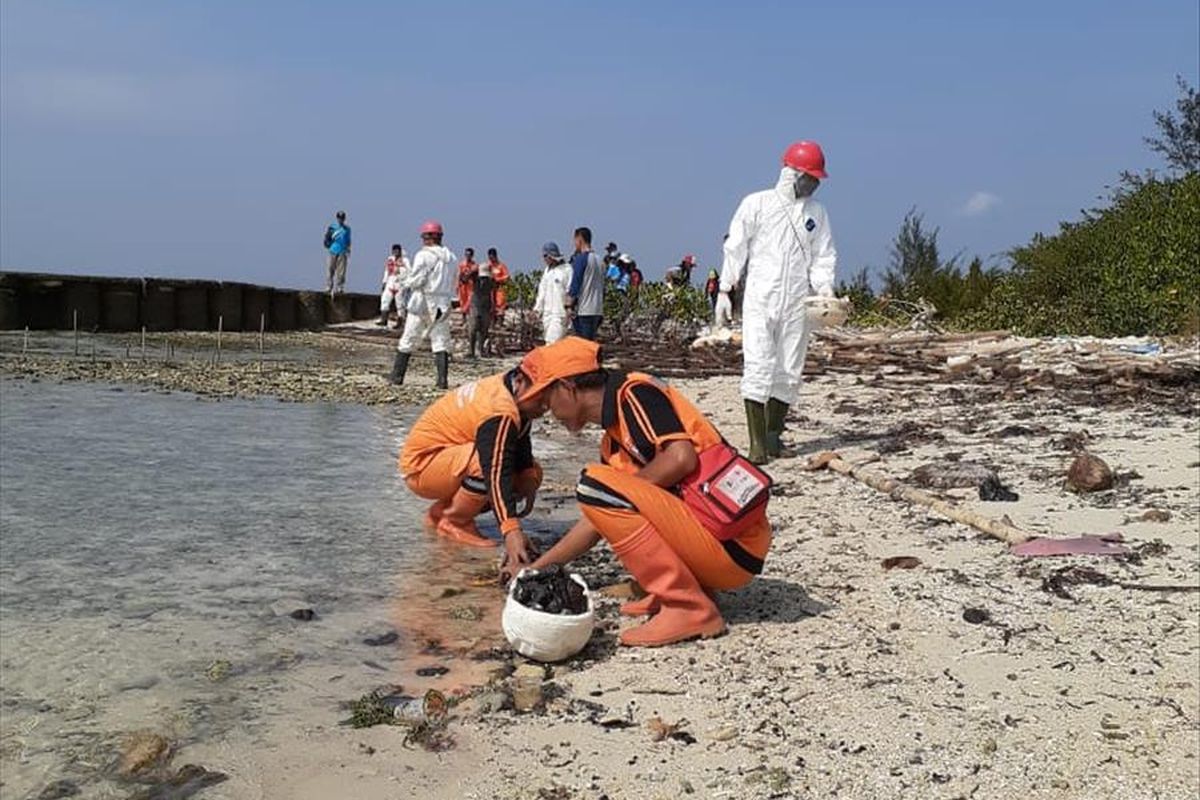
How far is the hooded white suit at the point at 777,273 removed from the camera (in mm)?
7629

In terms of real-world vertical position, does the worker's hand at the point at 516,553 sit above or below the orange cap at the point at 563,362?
below

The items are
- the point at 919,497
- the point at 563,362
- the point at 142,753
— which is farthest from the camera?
the point at 919,497

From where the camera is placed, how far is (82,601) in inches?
196

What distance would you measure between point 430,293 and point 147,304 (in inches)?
545

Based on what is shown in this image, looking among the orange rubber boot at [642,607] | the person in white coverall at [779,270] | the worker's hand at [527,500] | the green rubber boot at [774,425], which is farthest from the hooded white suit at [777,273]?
the orange rubber boot at [642,607]

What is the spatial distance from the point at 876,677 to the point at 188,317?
79.3 feet

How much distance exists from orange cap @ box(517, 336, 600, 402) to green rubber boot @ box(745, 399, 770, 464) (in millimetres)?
3584

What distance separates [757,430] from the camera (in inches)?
309

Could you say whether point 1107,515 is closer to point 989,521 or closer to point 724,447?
point 989,521

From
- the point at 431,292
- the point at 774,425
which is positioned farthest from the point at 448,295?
the point at 774,425

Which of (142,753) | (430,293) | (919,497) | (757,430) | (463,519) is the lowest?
(142,753)

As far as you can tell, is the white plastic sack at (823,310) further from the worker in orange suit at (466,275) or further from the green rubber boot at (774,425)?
the worker in orange suit at (466,275)

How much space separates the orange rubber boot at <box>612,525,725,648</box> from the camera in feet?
13.3

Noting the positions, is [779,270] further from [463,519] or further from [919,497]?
[463,519]
